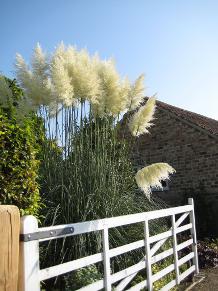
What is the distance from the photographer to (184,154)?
1243cm

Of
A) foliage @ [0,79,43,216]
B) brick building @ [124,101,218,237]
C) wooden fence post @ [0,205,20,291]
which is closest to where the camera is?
wooden fence post @ [0,205,20,291]

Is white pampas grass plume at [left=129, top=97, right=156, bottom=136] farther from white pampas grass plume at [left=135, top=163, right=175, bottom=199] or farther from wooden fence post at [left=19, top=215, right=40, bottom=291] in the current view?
wooden fence post at [left=19, top=215, right=40, bottom=291]

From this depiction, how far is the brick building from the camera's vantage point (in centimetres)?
1170

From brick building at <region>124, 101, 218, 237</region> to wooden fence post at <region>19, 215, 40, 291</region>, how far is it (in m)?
8.90

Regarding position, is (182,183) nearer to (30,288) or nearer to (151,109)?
(151,109)

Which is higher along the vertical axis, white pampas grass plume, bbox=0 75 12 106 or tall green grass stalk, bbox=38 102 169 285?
white pampas grass plume, bbox=0 75 12 106

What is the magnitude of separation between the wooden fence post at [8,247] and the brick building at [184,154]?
9.24 m

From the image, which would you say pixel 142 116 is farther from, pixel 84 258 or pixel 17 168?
pixel 84 258

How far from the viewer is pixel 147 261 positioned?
468 centimetres

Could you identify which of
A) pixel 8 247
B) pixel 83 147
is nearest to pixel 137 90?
pixel 83 147

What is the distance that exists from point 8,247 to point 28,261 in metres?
0.39

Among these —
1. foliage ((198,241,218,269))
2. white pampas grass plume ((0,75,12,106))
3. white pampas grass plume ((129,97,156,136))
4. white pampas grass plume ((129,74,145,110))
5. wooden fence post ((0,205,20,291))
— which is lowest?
foliage ((198,241,218,269))

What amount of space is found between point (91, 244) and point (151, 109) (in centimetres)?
241

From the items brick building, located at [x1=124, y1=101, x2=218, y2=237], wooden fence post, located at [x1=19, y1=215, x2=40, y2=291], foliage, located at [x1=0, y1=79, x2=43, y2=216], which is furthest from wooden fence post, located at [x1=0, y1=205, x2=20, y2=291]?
brick building, located at [x1=124, y1=101, x2=218, y2=237]
